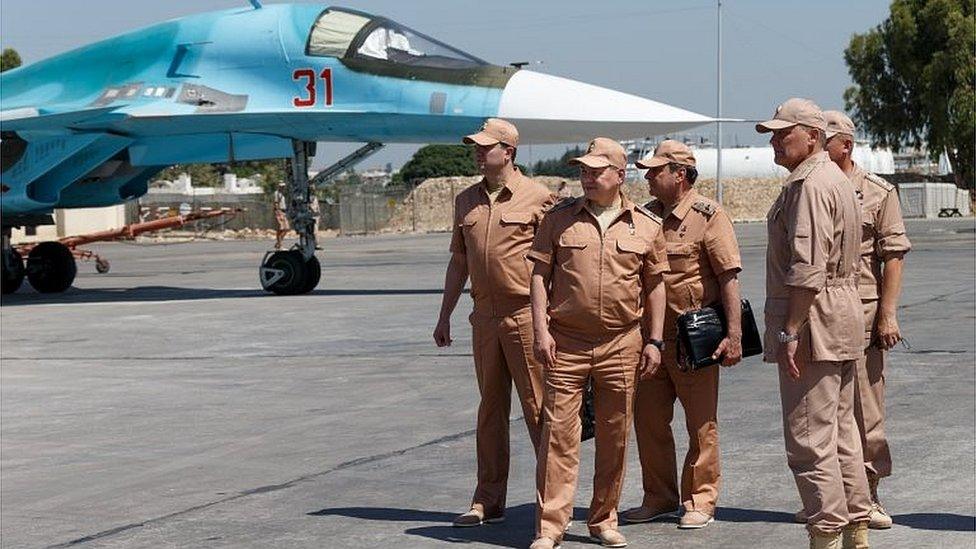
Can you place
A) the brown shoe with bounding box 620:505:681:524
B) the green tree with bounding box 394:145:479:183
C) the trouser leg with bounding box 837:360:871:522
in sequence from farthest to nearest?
the green tree with bounding box 394:145:479:183 < the brown shoe with bounding box 620:505:681:524 < the trouser leg with bounding box 837:360:871:522

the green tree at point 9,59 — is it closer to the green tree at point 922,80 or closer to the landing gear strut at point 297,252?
the green tree at point 922,80

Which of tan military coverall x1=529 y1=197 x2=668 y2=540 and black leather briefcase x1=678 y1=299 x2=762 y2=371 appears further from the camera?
black leather briefcase x1=678 y1=299 x2=762 y2=371

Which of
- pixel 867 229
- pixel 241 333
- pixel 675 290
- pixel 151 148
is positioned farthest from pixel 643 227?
pixel 151 148

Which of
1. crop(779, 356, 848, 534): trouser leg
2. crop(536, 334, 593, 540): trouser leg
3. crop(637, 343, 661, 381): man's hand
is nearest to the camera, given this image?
crop(779, 356, 848, 534): trouser leg

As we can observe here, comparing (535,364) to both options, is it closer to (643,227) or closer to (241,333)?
(643,227)

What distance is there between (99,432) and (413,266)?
1884cm

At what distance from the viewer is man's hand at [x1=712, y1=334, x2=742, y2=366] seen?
7176mm

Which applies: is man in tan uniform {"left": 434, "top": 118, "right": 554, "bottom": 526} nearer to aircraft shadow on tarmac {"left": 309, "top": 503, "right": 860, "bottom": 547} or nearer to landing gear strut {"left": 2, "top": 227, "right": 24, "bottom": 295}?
aircraft shadow on tarmac {"left": 309, "top": 503, "right": 860, "bottom": 547}

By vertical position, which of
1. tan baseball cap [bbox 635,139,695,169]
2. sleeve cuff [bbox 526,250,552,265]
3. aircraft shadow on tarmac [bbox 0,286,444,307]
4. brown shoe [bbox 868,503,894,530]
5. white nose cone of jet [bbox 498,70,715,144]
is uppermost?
white nose cone of jet [bbox 498,70,715,144]

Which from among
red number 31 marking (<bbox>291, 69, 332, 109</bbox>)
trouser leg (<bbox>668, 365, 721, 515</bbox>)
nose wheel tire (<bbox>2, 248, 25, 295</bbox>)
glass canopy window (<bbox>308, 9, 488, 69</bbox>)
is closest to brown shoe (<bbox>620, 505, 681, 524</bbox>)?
trouser leg (<bbox>668, 365, 721, 515</bbox>)

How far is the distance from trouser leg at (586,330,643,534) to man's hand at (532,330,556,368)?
0.68ft

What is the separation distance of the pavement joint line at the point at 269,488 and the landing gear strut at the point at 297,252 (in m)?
10.6

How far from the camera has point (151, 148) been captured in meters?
21.3

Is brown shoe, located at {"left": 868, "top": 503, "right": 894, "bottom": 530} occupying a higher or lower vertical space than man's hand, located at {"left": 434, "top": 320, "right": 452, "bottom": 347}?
lower
